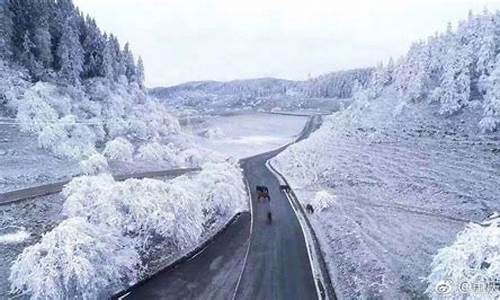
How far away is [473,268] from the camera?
558 inches

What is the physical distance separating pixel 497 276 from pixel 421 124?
42.1 m

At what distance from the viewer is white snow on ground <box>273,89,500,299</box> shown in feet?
73.7

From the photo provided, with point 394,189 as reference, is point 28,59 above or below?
above

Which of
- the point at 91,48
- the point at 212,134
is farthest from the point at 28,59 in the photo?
the point at 212,134

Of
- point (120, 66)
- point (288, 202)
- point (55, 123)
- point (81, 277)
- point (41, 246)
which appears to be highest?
point (120, 66)

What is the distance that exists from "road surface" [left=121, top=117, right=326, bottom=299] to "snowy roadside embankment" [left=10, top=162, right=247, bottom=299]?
124 cm

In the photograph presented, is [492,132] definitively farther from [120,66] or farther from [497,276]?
[120,66]

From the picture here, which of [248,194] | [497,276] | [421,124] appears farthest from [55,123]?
[497,276]

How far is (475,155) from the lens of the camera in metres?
39.8

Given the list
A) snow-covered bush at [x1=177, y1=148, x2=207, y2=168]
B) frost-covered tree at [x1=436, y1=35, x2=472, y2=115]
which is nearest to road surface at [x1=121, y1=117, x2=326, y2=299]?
snow-covered bush at [x1=177, y1=148, x2=207, y2=168]

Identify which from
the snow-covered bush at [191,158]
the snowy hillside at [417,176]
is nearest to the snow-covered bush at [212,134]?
the snowy hillside at [417,176]

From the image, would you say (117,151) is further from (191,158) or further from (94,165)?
(191,158)

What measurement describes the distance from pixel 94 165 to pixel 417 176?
32.1m

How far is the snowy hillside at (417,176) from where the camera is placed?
19766mm
